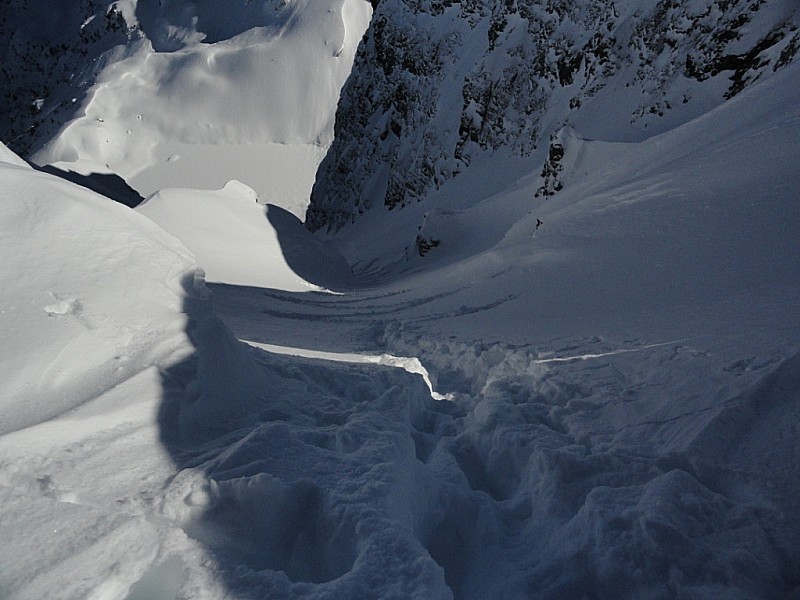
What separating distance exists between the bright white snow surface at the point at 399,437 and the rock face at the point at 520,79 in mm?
11713

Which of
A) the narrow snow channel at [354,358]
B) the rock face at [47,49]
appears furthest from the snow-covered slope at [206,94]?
the narrow snow channel at [354,358]

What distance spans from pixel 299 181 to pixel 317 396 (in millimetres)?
51714

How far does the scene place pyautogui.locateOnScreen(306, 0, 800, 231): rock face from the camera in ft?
51.6

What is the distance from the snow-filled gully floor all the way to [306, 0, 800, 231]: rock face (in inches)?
513

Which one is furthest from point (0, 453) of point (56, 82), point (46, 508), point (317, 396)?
Answer: point (56, 82)

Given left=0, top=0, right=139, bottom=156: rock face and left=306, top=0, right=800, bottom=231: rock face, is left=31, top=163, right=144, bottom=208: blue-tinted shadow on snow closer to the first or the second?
left=306, top=0, right=800, bottom=231: rock face

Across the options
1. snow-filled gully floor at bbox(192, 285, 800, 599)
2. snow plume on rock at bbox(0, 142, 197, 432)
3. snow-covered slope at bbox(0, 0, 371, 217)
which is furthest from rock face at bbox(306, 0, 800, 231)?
snow plume on rock at bbox(0, 142, 197, 432)

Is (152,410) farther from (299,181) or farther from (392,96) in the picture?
(299,181)

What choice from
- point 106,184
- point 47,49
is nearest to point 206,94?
point 47,49

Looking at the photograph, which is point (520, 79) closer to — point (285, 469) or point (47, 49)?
point (285, 469)

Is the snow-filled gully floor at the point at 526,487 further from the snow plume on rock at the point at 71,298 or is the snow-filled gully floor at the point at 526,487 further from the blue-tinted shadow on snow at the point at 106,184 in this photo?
the blue-tinted shadow on snow at the point at 106,184

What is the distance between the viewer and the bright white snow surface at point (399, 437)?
78.5 inches

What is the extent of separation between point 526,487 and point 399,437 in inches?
32.3

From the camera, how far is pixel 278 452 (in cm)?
281
